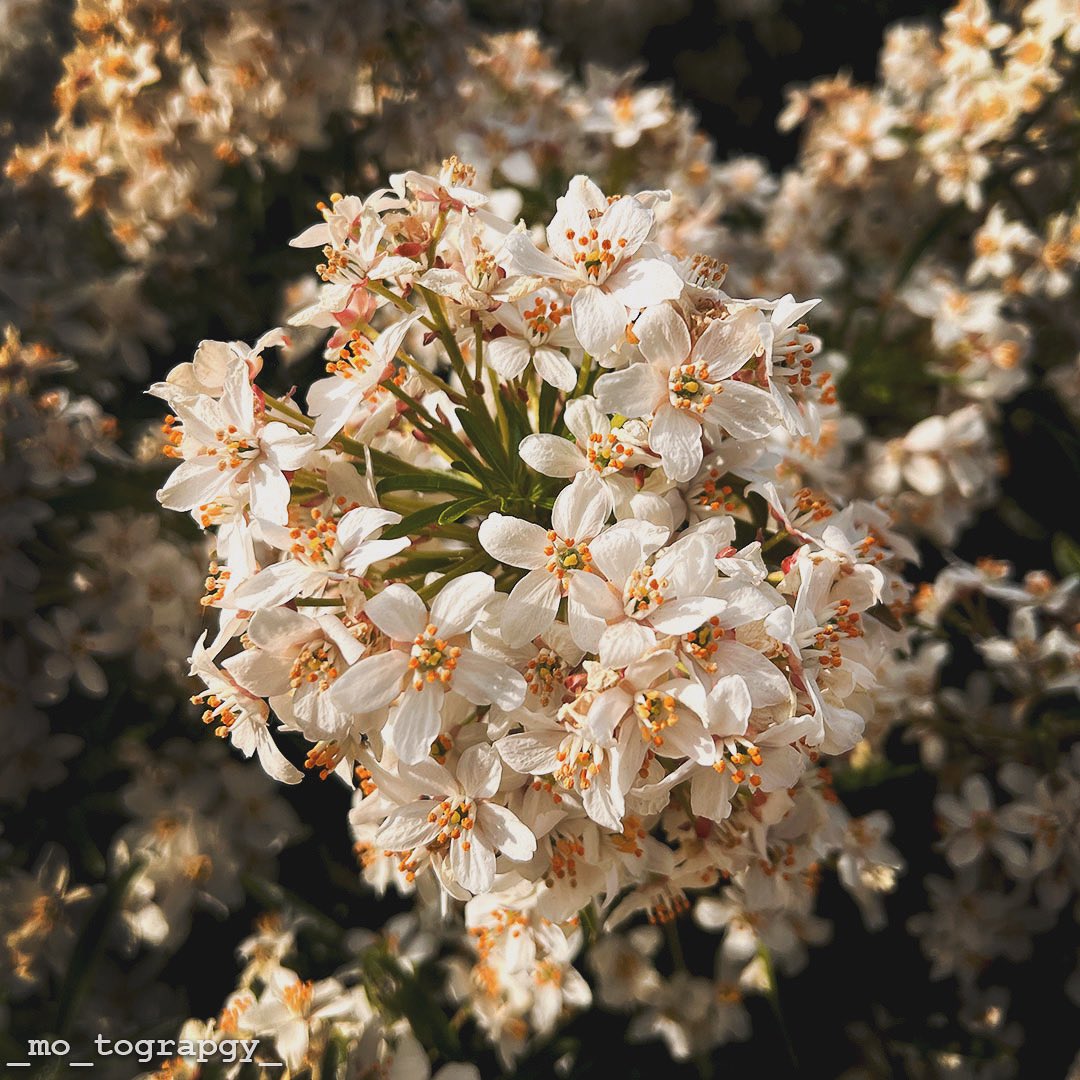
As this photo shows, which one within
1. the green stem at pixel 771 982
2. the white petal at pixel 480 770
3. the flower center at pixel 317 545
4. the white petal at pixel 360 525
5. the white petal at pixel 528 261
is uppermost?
the white petal at pixel 528 261

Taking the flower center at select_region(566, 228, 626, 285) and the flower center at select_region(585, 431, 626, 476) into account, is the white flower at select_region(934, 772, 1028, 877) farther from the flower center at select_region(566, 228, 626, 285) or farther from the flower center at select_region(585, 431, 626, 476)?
the flower center at select_region(566, 228, 626, 285)

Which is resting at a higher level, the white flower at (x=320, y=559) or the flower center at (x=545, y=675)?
the white flower at (x=320, y=559)

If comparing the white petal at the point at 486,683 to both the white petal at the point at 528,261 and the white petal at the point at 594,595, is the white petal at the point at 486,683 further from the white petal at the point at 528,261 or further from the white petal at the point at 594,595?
the white petal at the point at 528,261

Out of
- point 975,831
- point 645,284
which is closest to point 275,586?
point 645,284

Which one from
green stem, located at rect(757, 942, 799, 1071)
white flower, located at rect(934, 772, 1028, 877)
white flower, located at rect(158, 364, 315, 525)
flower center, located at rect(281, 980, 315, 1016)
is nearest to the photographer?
white flower, located at rect(158, 364, 315, 525)

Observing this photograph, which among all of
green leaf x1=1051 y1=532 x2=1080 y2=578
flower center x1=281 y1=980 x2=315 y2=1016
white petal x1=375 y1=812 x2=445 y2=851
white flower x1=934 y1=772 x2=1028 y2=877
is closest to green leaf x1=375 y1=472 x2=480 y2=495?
white petal x1=375 y1=812 x2=445 y2=851

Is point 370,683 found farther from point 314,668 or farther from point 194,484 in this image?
point 194,484

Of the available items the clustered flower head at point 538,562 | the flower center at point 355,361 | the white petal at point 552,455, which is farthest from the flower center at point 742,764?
the flower center at point 355,361
